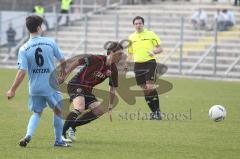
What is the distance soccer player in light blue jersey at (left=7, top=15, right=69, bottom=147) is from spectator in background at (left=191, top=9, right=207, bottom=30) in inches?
858

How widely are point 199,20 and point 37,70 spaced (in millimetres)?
22110

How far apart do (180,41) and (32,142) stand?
2068cm

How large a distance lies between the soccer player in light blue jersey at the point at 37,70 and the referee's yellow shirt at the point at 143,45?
5359 mm

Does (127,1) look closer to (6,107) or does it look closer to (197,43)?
(197,43)

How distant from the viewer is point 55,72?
446 inches

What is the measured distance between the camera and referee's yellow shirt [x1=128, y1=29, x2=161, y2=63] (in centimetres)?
1633

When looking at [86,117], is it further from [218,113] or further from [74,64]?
[218,113]

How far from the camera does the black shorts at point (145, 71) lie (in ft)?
53.2

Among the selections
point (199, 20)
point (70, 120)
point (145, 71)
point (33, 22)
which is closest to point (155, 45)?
point (145, 71)

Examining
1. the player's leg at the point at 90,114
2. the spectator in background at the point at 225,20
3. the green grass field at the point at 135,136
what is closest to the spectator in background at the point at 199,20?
the spectator in background at the point at 225,20

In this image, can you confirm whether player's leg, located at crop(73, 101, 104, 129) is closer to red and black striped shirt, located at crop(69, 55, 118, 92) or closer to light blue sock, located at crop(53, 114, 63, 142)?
red and black striped shirt, located at crop(69, 55, 118, 92)

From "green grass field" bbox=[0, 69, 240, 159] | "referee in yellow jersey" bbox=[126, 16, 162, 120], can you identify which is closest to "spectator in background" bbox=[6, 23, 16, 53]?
"green grass field" bbox=[0, 69, 240, 159]

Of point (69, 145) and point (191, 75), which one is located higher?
point (69, 145)

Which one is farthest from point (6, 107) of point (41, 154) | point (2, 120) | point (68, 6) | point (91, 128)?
point (68, 6)
